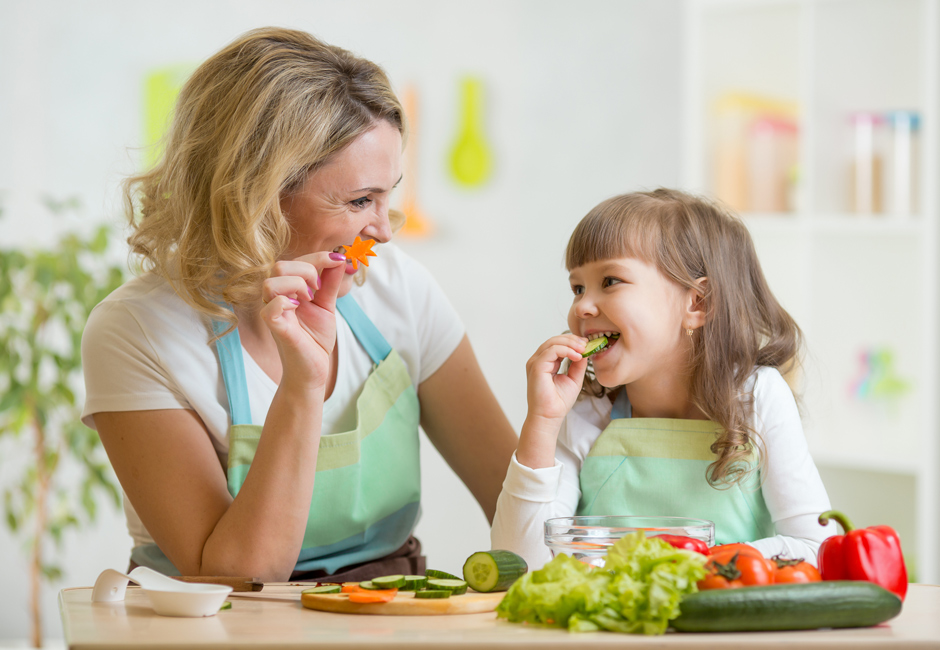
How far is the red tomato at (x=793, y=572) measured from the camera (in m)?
0.91

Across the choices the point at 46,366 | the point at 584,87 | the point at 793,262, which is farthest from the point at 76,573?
the point at 793,262

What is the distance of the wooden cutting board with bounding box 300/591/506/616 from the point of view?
0.95 m

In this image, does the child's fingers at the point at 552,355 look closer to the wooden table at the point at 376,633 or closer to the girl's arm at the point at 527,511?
the girl's arm at the point at 527,511

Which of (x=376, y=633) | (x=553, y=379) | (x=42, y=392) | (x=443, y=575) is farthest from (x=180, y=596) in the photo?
(x=42, y=392)

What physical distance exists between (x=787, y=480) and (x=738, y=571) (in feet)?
1.33

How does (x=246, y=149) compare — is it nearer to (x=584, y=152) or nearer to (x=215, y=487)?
(x=215, y=487)

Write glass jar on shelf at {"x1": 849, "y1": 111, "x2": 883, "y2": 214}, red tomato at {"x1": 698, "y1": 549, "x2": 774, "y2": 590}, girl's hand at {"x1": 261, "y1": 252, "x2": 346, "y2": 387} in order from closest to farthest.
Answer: red tomato at {"x1": 698, "y1": 549, "x2": 774, "y2": 590}
girl's hand at {"x1": 261, "y1": 252, "x2": 346, "y2": 387}
glass jar on shelf at {"x1": 849, "y1": 111, "x2": 883, "y2": 214}

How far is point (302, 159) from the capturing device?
1355 mm

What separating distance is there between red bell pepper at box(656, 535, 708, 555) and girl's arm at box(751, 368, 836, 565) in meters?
0.21

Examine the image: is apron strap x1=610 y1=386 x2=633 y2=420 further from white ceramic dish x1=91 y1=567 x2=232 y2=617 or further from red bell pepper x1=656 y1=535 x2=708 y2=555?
white ceramic dish x1=91 y1=567 x2=232 y2=617

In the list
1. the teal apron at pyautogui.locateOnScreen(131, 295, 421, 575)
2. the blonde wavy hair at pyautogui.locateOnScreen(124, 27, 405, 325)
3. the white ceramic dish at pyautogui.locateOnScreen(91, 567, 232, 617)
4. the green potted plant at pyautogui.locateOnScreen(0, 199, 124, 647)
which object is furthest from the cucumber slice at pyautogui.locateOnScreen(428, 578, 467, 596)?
the green potted plant at pyautogui.locateOnScreen(0, 199, 124, 647)

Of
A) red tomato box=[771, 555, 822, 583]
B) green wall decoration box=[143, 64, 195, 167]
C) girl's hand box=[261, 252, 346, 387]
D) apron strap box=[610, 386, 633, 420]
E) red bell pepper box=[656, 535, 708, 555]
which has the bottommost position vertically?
red tomato box=[771, 555, 822, 583]

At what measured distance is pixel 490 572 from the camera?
103cm

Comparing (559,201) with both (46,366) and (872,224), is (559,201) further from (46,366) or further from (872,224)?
(46,366)
